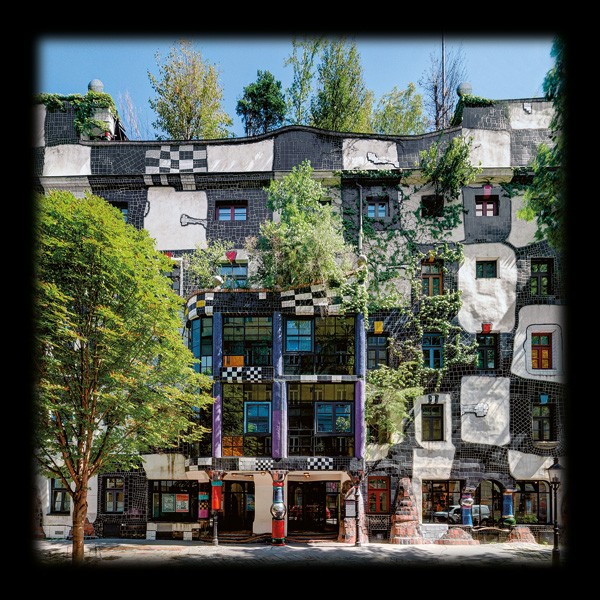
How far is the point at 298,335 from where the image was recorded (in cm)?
2109

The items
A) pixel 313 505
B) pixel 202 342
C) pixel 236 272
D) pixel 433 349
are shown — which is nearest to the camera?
pixel 202 342

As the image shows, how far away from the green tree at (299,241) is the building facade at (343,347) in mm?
657

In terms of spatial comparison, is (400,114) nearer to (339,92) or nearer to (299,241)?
(339,92)

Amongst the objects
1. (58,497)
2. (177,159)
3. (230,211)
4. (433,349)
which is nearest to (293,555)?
(433,349)

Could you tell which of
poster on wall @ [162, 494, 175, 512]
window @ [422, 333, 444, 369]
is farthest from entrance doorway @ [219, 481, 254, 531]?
window @ [422, 333, 444, 369]

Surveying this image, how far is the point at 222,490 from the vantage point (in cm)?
2169

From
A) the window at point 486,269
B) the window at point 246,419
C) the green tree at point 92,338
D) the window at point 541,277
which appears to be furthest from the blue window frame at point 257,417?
the window at point 541,277

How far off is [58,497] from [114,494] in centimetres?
228

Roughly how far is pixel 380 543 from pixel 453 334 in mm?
8264

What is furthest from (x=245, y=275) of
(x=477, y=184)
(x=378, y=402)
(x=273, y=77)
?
(x=273, y=77)

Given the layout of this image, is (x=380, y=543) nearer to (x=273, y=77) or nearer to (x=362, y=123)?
(x=362, y=123)

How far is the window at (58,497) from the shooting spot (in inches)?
868

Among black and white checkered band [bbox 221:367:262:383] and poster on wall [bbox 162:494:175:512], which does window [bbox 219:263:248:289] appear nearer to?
black and white checkered band [bbox 221:367:262:383]

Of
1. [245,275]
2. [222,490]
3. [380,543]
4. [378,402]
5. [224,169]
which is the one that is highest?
[224,169]
